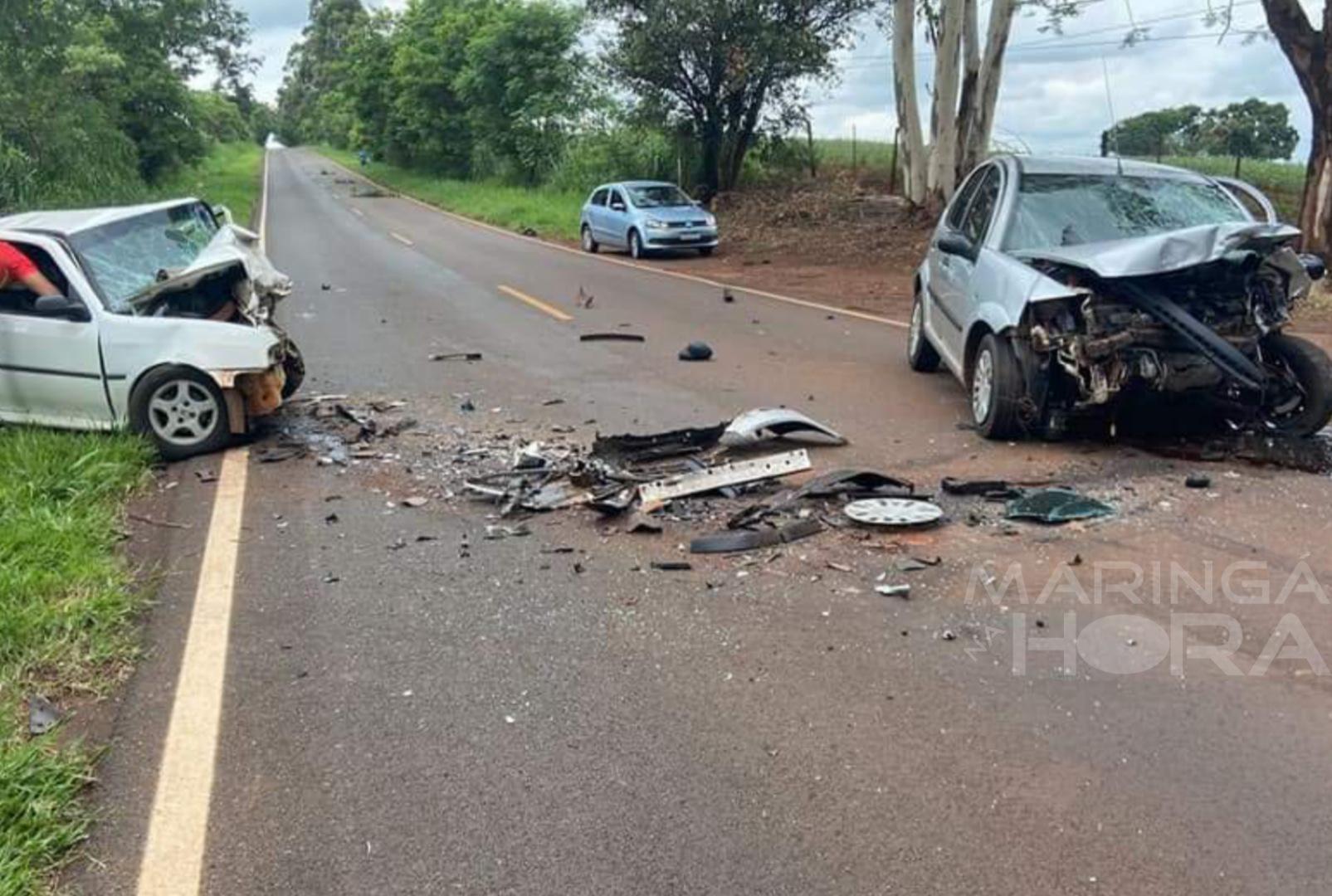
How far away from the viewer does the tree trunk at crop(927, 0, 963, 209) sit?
20781mm

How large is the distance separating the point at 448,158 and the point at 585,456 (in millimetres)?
50258

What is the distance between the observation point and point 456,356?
11367 millimetres

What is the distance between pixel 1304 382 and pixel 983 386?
197 centimetres

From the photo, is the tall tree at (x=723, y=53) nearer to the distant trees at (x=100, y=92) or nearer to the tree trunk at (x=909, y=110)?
the tree trunk at (x=909, y=110)

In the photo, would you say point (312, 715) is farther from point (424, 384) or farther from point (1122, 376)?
point (424, 384)

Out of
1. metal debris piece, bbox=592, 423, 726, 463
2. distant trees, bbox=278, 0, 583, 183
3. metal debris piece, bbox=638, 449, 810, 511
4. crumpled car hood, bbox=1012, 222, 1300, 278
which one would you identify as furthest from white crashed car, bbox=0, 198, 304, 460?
distant trees, bbox=278, 0, 583, 183

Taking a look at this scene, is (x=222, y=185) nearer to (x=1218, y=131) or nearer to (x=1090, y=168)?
(x=1218, y=131)

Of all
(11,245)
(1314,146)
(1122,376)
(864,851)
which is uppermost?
(1314,146)

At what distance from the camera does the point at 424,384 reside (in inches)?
392

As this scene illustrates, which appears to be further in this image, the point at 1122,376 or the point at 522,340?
the point at 522,340

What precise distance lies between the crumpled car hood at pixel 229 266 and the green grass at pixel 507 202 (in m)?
20.7

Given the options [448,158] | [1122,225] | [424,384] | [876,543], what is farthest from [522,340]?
[448,158]

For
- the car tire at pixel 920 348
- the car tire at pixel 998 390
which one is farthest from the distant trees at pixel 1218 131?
A: the car tire at pixel 998 390

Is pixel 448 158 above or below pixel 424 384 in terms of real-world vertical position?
above
